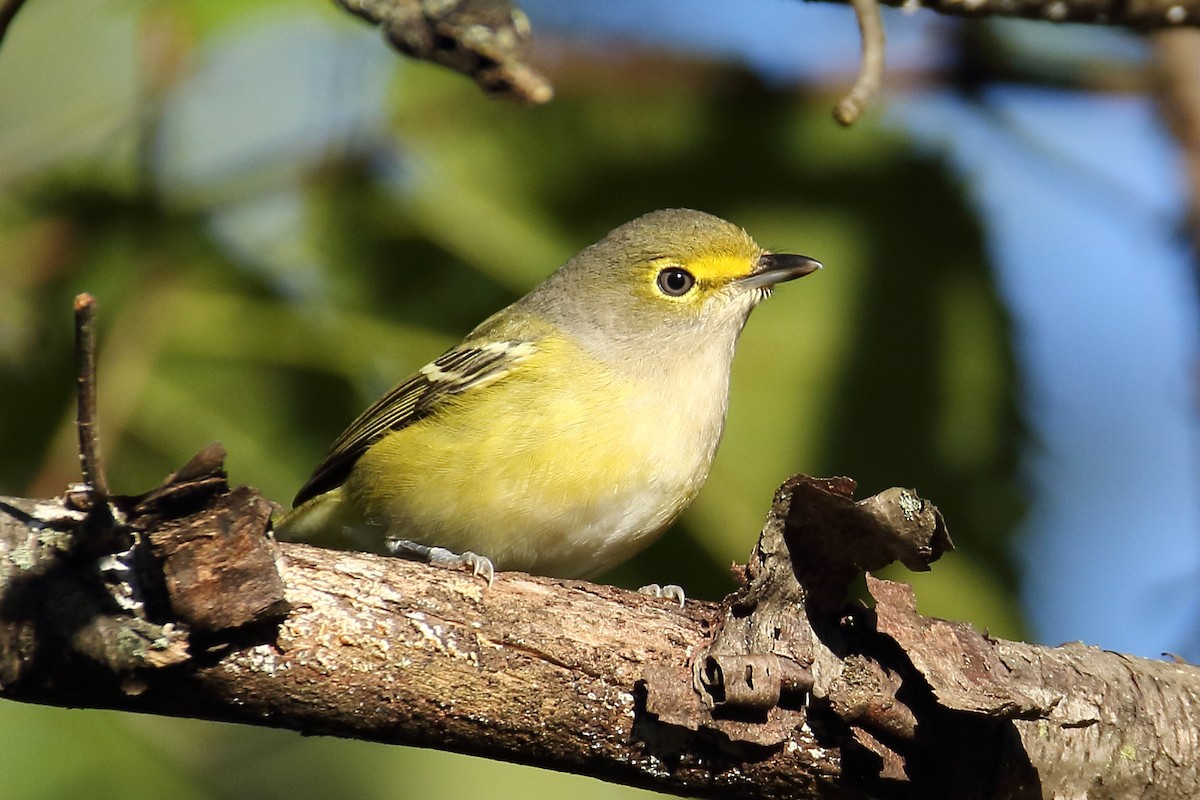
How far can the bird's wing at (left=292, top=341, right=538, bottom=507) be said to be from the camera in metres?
5.16

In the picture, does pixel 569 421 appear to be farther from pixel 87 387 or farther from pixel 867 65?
pixel 87 387

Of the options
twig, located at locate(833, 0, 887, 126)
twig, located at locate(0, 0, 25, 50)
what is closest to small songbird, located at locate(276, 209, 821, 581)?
twig, located at locate(833, 0, 887, 126)

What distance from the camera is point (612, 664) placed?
3.41 m

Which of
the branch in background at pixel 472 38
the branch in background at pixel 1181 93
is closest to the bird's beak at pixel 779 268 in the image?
the branch in background at pixel 1181 93

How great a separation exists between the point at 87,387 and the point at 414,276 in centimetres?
312

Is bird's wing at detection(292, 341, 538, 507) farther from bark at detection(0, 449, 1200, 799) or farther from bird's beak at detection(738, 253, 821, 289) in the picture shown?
bark at detection(0, 449, 1200, 799)

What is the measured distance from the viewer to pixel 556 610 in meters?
3.52

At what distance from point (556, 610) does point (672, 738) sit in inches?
18.2

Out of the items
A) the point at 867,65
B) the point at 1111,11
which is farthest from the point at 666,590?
the point at 1111,11

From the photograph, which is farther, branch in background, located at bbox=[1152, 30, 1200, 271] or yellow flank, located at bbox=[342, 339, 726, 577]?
branch in background, located at bbox=[1152, 30, 1200, 271]

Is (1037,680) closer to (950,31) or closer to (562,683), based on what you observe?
(562,683)

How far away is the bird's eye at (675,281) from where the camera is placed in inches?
226

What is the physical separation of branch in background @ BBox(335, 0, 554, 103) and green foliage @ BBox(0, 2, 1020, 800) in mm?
1865

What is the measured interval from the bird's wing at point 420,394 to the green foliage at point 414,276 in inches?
3.0
